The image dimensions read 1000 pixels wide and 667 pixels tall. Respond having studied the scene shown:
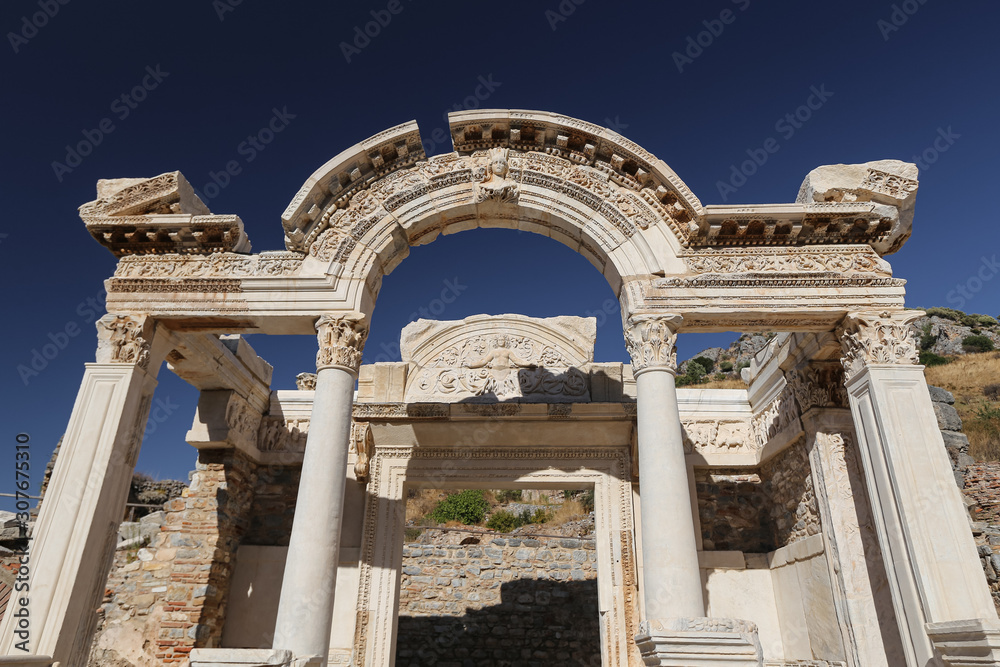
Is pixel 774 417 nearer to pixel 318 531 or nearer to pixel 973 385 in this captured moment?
pixel 318 531

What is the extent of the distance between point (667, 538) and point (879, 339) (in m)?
3.52

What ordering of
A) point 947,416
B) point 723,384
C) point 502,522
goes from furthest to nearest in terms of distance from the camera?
point 723,384 < point 502,522 < point 947,416

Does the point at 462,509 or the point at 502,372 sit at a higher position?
the point at 502,372

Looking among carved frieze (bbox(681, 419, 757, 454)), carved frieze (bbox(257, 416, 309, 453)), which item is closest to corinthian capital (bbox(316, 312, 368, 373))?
carved frieze (bbox(257, 416, 309, 453))

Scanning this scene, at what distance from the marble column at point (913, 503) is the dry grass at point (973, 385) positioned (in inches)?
545

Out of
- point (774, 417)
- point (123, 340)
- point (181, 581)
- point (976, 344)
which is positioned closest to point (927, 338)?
point (976, 344)

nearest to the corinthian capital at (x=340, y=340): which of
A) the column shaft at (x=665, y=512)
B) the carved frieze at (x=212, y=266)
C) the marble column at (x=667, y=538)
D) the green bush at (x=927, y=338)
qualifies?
the carved frieze at (x=212, y=266)

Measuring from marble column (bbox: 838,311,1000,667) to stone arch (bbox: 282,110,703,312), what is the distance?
2588mm

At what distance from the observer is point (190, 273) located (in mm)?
7918

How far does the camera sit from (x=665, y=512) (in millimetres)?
6336

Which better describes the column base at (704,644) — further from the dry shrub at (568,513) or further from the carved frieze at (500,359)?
the dry shrub at (568,513)

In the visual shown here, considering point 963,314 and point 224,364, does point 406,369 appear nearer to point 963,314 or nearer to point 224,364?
point 224,364

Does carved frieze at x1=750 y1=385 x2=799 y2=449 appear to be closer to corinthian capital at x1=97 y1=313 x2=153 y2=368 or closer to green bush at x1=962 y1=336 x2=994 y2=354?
corinthian capital at x1=97 y1=313 x2=153 y2=368

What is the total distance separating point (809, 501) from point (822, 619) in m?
1.46
